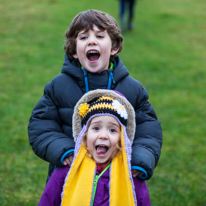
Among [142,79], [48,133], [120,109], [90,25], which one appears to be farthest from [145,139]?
[142,79]

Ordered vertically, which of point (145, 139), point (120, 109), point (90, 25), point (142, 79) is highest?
point (90, 25)

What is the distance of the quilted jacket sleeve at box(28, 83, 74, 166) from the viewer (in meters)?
1.99

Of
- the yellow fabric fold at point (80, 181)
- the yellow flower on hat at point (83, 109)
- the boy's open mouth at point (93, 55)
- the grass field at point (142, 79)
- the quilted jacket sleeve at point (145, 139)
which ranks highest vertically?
the boy's open mouth at point (93, 55)

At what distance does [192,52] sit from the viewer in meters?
9.65

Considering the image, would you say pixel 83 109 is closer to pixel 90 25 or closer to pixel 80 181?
pixel 80 181

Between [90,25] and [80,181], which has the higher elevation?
[90,25]

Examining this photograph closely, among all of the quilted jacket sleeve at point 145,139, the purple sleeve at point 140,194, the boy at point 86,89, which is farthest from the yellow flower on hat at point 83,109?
the purple sleeve at point 140,194

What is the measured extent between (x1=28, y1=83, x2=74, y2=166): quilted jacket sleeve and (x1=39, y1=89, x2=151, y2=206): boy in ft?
0.35

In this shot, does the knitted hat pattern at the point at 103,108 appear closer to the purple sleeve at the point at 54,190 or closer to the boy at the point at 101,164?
the boy at the point at 101,164

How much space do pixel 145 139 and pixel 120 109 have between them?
0.34 m

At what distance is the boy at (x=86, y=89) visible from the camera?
208 centimetres

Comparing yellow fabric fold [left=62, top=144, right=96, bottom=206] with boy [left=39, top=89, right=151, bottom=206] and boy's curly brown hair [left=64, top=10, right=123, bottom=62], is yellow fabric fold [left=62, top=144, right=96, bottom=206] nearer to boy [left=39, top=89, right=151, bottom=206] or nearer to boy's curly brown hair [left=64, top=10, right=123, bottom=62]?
boy [left=39, top=89, right=151, bottom=206]

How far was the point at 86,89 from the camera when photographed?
216 centimetres

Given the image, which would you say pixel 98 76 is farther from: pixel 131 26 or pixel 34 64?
pixel 131 26
